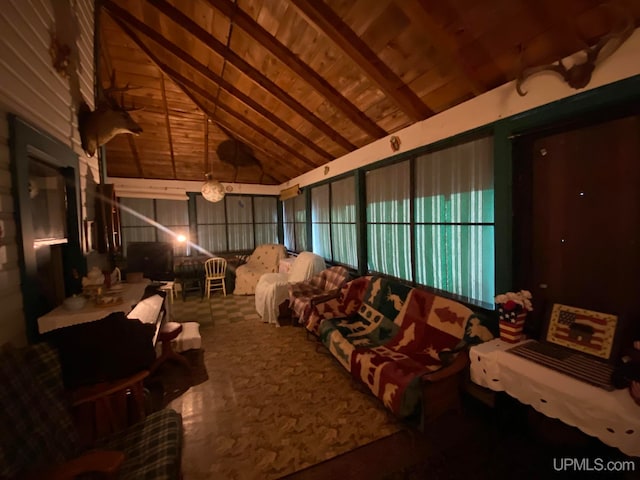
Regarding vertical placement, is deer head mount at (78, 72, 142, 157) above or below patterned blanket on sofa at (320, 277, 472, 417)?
above

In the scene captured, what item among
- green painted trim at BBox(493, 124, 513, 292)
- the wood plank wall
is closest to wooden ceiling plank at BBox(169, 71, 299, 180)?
the wood plank wall

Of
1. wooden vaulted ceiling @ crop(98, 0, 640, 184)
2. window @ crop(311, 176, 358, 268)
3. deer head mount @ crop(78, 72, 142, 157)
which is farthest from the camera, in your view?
window @ crop(311, 176, 358, 268)

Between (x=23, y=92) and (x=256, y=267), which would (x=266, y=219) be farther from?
(x=23, y=92)

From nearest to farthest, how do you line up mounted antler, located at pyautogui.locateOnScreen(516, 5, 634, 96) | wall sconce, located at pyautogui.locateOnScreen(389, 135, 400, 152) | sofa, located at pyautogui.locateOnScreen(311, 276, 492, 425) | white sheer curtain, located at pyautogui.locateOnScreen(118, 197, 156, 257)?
mounted antler, located at pyautogui.locateOnScreen(516, 5, 634, 96) → sofa, located at pyautogui.locateOnScreen(311, 276, 492, 425) → wall sconce, located at pyautogui.locateOnScreen(389, 135, 400, 152) → white sheer curtain, located at pyautogui.locateOnScreen(118, 197, 156, 257)

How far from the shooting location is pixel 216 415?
86.8 inches

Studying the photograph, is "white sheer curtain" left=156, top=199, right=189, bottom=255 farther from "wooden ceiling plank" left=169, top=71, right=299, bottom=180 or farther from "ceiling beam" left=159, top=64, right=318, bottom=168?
"ceiling beam" left=159, top=64, right=318, bottom=168

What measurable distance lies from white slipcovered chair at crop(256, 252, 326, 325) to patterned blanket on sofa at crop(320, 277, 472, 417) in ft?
4.19

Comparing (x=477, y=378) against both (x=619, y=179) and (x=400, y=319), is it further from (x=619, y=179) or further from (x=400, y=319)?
(x=619, y=179)

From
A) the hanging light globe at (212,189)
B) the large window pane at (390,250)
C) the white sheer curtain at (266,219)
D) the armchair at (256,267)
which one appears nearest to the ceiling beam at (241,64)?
the large window pane at (390,250)

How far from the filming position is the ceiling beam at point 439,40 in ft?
5.91

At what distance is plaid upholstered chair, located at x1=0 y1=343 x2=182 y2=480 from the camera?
3.52 feet

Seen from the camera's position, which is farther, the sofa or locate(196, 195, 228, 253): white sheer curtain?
locate(196, 195, 228, 253): white sheer curtain

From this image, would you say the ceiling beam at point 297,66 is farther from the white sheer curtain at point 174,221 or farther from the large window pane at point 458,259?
the white sheer curtain at point 174,221

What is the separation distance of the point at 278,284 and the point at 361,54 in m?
3.10
